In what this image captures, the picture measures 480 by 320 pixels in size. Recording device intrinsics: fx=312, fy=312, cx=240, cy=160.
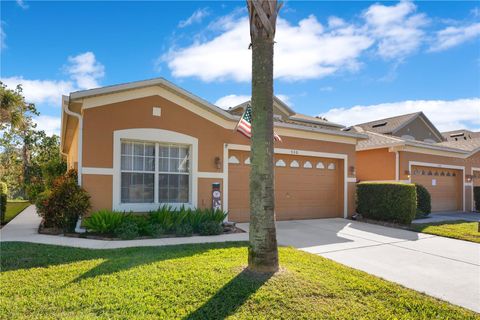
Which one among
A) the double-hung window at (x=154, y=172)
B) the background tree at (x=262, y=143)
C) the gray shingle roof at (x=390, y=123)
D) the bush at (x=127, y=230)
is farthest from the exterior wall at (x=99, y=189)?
the gray shingle roof at (x=390, y=123)

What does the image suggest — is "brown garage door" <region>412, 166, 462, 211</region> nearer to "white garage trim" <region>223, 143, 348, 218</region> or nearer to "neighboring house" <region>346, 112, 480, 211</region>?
"neighboring house" <region>346, 112, 480, 211</region>

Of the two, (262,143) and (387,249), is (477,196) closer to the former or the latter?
(387,249)

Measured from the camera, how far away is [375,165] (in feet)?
50.8

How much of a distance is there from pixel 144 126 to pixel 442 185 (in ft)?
52.6

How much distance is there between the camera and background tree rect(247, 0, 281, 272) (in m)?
4.72

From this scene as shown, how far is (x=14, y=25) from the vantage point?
9781 mm

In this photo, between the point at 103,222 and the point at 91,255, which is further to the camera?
the point at 103,222

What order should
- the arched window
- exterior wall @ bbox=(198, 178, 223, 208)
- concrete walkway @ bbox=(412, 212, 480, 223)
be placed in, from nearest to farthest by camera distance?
1. exterior wall @ bbox=(198, 178, 223, 208)
2. the arched window
3. concrete walkway @ bbox=(412, 212, 480, 223)

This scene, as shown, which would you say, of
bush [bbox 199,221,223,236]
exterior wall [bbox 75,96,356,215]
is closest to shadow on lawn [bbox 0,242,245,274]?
bush [bbox 199,221,223,236]

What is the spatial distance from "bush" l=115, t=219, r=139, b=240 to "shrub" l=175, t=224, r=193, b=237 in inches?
40.1

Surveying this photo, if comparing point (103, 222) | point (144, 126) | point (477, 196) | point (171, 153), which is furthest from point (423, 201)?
point (103, 222)

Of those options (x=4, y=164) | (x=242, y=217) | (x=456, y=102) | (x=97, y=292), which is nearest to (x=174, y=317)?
(x=97, y=292)

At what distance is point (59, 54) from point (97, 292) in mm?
10149

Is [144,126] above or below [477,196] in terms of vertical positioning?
above
